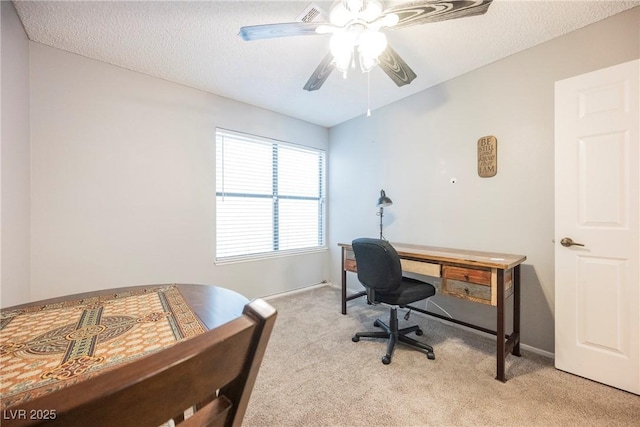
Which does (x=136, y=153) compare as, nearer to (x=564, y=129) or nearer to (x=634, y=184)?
(x=564, y=129)

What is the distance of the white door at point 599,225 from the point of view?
1577 mm

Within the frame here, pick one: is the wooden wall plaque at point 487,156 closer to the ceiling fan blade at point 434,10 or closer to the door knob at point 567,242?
the door knob at point 567,242

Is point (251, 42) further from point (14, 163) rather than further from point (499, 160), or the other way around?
point (499, 160)

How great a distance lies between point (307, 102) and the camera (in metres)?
3.09

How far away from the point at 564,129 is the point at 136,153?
3.49m

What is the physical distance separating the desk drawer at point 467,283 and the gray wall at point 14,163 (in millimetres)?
2889

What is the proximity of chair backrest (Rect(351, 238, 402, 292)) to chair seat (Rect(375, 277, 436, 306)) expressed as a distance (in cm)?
6

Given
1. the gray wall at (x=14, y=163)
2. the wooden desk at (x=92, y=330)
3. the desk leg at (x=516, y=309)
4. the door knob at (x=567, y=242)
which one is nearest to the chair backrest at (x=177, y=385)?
the wooden desk at (x=92, y=330)

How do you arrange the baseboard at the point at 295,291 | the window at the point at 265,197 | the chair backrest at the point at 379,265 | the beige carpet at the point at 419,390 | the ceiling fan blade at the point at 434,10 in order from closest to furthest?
the ceiling fan blade at the point at 434,10 < the beige carpet at the point at 419,390 < the chair backrest at the point at 379,265 < the window at the point at 265,197 < the baseboard at the point at 295,291

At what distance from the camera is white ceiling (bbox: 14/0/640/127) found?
1.67 meters

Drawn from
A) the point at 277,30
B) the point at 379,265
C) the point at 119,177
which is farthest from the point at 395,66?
the point at 119,177

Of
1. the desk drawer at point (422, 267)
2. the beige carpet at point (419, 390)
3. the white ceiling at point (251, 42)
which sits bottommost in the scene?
the beige carpet at point (419, 390)

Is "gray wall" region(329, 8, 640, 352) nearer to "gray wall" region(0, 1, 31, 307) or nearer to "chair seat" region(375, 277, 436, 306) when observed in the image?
"chair seat" region(375, 277, 436, 306)

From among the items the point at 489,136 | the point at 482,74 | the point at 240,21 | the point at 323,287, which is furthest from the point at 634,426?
the point at 240,21
